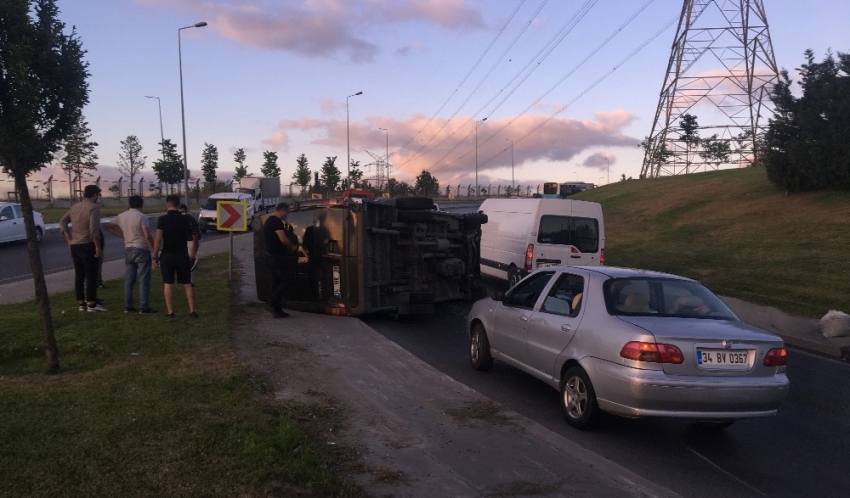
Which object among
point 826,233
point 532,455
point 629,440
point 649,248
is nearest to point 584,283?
point 629,440

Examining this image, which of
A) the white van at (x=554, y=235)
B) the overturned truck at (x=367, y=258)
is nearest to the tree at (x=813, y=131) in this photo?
the white van at (x=554, y=235)

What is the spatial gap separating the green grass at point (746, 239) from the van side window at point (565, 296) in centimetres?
867

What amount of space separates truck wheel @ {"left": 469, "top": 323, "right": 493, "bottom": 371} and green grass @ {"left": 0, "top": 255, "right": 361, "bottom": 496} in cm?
279

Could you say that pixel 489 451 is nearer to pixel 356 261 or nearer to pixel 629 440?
pixel 629 440

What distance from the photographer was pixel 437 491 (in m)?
4.91

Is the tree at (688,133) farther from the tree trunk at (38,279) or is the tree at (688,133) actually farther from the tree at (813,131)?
the tree trunk at (38,279)

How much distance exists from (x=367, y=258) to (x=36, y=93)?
19.1 feet

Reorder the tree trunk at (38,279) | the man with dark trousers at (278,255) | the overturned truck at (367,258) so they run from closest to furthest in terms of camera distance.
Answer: the tree trunk at (38,279) → the man with dark trousers at (278,255) → the overturned truck at (367,258)

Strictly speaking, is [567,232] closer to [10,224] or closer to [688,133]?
[10,224]

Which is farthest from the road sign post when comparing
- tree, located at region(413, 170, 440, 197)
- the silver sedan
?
tree, located at region(413, 170, 440, 197)

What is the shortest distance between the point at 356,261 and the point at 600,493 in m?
7.11

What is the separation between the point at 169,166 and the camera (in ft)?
180

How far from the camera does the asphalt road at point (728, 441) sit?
561 cm

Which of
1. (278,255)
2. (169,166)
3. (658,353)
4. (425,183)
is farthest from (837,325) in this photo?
(425,183)
